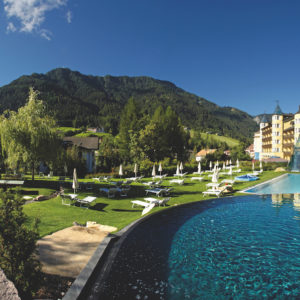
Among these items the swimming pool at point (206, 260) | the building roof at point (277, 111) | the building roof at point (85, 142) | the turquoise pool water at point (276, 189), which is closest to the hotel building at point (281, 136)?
the building roof at point (277, 111)

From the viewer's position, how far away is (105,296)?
4910 millimetres

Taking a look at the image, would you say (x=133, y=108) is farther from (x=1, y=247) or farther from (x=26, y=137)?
(x=1, y=247)

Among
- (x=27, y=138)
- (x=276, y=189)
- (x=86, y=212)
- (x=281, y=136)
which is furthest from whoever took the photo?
(x=281, y=136)

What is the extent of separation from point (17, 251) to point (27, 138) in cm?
1548

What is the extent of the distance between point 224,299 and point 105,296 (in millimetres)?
2788


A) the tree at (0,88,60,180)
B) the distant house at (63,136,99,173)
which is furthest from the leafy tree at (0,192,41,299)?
the distant house at (63,136,99,173)

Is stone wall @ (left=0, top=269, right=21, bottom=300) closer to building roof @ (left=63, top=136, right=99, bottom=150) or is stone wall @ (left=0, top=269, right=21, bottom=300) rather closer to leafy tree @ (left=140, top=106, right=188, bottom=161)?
leafy tree @ (left=140, top=106, right=188, bottom=161)

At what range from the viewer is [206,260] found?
6941 mm

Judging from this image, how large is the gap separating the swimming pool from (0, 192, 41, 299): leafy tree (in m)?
1.32

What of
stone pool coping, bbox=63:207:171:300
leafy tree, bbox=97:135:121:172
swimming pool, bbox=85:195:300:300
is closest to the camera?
stone pool coping, bbox=63:207:171:300

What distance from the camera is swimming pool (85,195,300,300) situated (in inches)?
210

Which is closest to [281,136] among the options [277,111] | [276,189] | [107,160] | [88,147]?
[277,111]

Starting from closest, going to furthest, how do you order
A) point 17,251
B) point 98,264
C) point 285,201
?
point 17,251 → point 98,264 → point 285,201

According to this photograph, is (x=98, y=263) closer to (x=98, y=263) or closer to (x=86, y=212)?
(x=98, y=263)
